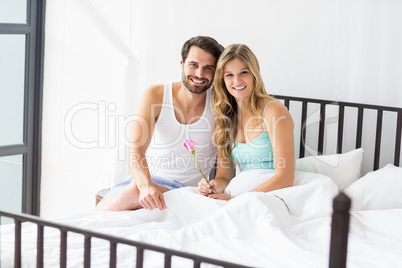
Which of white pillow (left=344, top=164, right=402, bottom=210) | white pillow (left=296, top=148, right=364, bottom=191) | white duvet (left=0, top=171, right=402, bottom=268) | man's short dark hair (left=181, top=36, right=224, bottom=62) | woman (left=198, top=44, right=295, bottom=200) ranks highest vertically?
man's short dark hair (left=181, top=36, right=224, bottom=62)

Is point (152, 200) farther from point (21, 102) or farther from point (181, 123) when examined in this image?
point (21, 102)

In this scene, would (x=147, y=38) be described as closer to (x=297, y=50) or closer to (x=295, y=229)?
(x=297, y=50)

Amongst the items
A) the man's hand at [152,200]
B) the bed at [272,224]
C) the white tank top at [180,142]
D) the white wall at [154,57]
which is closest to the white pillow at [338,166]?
the bed at [272,224]

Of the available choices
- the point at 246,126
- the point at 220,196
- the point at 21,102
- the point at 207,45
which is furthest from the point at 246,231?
the point at 21,102

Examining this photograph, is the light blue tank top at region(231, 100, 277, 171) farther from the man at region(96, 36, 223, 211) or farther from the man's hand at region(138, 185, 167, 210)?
the man's hand at region(138, 185, 167, 210)

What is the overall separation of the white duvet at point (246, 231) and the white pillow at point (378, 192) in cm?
16

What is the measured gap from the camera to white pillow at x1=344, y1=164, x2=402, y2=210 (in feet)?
7.01

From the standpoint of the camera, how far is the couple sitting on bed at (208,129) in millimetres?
2205

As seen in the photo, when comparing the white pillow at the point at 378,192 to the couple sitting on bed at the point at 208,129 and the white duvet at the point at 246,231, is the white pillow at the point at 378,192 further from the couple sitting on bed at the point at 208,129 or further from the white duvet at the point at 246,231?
the couple sitting on bed at the point at 208,129

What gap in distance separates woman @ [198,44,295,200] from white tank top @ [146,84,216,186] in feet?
0.24

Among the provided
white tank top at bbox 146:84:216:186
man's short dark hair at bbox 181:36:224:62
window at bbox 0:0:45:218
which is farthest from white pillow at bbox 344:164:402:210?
window at bbox 0:0:45:218

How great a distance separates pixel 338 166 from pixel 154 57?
128 cm

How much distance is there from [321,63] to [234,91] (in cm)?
57

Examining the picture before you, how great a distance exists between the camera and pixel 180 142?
8.22 ft
